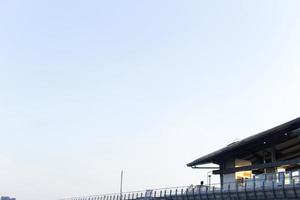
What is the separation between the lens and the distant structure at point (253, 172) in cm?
4247

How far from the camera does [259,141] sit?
2095 inches

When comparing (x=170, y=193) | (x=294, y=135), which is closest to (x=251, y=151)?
(x=294, y=135)

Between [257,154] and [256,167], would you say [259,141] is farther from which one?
[257,154]

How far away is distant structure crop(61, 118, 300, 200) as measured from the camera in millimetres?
42469

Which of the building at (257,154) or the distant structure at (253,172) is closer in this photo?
the distant structure at (253,172)

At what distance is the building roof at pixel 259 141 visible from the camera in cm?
4947

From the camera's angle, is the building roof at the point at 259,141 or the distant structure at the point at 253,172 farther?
the building roof at the point at 259,141

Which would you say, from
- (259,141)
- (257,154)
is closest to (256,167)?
(259,141)

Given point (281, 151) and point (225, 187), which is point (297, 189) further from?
point (281, 151)

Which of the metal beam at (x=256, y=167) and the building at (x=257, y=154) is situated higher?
the building at (x=257, y=154)

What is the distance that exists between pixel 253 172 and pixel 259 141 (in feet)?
36.0

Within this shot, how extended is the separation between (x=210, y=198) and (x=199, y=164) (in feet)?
41.0

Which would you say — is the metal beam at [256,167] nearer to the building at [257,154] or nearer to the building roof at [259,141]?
the building at [257,154]

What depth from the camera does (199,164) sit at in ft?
207
